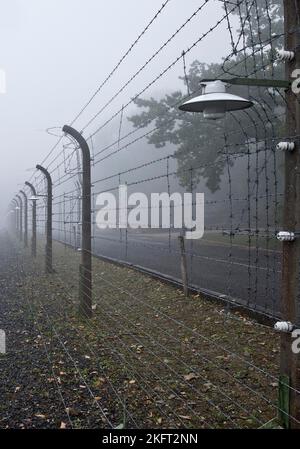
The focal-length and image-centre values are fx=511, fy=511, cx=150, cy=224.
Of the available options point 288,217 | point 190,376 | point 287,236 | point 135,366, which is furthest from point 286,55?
point 135,366

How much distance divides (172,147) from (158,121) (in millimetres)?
55169

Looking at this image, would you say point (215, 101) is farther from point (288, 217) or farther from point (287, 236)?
point (287, 236)

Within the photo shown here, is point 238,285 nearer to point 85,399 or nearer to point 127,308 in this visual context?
point 127,308

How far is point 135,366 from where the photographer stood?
5.72 m

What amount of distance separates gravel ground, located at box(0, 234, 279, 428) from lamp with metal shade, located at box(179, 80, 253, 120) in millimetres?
1949

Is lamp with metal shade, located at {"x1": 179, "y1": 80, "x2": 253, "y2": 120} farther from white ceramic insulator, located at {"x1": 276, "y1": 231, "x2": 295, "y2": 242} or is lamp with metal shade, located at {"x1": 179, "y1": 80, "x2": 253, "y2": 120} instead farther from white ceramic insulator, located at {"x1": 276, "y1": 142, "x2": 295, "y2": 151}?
white ceramic insulator, located at {"x1": 276, "y1": 231, "x2": 295, "y2": 242}

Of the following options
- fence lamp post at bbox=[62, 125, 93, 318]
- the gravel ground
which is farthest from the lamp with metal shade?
fence lamp post at bbox=[62, 125, 93, 318]

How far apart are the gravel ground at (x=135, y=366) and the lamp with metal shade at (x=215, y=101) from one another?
195 centimetres

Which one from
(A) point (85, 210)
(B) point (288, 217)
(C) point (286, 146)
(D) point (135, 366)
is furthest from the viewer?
(A) point (85, 210)

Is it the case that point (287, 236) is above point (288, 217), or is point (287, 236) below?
below

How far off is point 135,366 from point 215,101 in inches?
130

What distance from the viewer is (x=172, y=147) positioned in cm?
8319

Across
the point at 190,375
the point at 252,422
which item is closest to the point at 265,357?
the point at 190,375
